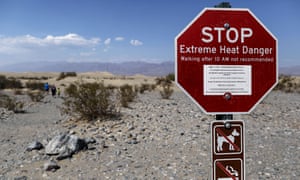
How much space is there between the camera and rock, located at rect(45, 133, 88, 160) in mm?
6656

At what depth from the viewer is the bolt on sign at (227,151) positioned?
229cm

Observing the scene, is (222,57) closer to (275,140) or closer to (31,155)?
(31,155)

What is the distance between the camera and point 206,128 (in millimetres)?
9664

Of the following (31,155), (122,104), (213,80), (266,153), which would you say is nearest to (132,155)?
(31,155)

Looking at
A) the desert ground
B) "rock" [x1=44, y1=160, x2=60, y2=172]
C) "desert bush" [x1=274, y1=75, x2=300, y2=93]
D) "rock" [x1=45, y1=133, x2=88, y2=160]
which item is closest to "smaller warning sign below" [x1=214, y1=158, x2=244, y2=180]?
the desert ground

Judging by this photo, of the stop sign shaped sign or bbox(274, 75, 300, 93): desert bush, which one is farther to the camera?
bbox(274, 75, 300, 93): desert bush

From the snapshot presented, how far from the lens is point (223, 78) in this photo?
91.4 inches

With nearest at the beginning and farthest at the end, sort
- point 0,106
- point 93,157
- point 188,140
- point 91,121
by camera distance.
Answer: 1. point 93,157
2. point 188,140
3. point 91,121
4. point 0,106

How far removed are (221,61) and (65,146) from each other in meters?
5.26

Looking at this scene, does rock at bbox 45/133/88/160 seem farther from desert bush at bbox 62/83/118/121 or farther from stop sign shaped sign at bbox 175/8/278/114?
stop sign shaped sign at bbox 175/8/278/114

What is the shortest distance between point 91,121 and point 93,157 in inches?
190

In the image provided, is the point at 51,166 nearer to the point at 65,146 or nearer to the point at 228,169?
the point at 65,146

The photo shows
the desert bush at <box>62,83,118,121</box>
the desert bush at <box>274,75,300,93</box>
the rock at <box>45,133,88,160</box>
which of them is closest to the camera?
the rock at <box>45,133,88,160</box>

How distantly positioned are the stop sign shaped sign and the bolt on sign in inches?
5.0
